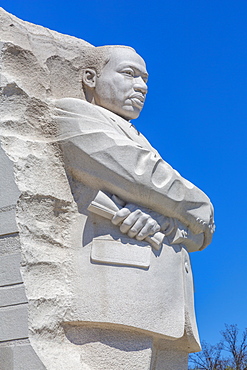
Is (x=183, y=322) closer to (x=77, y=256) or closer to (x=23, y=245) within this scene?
(x=77, y=256)

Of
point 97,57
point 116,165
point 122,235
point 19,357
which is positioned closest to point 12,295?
point 19,357

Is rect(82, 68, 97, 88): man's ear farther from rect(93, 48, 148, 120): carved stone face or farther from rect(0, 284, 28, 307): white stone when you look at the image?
rect(0, 284, 28, 307): white stone

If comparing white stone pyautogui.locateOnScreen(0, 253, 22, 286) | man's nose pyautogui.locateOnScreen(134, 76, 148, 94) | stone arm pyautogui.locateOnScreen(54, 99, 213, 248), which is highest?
man's nose pyautogui.locateOnScreen(134, 76, 148, 94)

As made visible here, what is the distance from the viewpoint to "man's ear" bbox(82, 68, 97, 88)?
5973 millimetres

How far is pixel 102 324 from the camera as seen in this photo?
16.4 ft

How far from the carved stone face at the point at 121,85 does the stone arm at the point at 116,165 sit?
385 mm

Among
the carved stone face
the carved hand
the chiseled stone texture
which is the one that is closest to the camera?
the chiseled stone texture

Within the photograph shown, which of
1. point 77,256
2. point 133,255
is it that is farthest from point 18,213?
point 133,255

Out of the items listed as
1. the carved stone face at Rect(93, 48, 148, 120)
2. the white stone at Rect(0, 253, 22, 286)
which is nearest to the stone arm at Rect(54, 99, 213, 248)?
the carved stone face at Rect(93, 48, 148, 120)

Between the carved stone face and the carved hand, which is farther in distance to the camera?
the carved stone face

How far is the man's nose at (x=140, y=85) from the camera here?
234 inches

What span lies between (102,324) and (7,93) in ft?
6.58

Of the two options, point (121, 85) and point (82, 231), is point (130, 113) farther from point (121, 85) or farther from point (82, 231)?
point (82, 231)

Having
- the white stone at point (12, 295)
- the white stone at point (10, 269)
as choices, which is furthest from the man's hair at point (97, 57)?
the white stone at point (12, 295)
